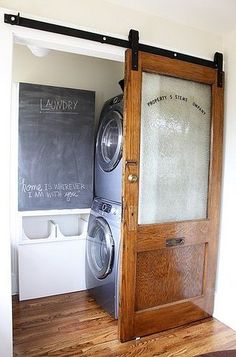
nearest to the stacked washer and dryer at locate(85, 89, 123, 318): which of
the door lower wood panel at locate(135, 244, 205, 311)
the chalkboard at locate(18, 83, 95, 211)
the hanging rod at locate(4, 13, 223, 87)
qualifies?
the chalkboard at locate(18, 83, 95, 211)

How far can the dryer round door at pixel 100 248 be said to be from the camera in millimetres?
2318

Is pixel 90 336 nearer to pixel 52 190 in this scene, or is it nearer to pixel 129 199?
pixel 129 199

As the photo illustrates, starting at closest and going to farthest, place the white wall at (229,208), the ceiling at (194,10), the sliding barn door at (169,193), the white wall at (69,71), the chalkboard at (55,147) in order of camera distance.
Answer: the ceiling at (194,10), the sliding barn door at (169,193), the white wall at (229,208), the chalkboard at (55,147), the white wall at (69,71)

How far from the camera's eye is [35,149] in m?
2.56

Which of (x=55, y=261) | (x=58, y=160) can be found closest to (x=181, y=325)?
(x=55, y=261)

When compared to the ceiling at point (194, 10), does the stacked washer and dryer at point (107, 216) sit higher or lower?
lower

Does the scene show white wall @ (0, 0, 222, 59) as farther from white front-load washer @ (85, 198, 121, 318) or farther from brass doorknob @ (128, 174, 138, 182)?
white front-load washer @ (85, 198, 121, 318)

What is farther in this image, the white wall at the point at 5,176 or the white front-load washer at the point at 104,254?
the white front-load washer at the point at 104,254

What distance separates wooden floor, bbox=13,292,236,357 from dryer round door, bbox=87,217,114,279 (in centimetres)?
36

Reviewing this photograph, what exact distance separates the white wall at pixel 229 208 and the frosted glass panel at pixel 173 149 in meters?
0.16

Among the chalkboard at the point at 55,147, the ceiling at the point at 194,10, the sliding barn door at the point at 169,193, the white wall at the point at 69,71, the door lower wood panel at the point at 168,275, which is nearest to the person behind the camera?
the ceiling at the point at 194,10

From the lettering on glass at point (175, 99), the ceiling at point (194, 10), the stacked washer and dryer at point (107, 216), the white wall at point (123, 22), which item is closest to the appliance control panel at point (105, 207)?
the stacked washer and dryer at point (107, 216)

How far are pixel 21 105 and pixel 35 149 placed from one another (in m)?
0.40

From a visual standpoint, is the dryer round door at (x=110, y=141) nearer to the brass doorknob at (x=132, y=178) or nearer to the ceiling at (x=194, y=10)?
the brass doorknob at (x=132, y=178)
